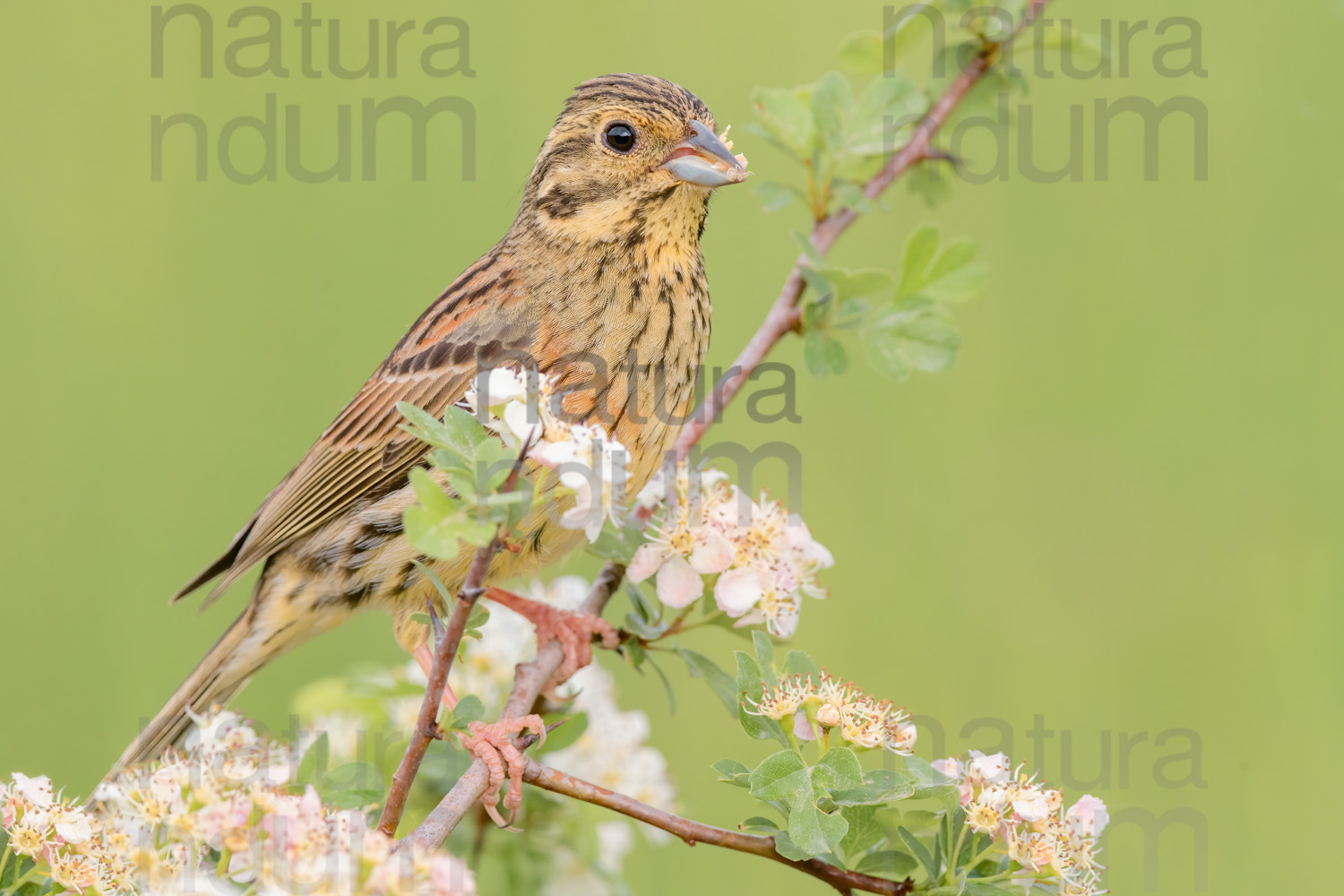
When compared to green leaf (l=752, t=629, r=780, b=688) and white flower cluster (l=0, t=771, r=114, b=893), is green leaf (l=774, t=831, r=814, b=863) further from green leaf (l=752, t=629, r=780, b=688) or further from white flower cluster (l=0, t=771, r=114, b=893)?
white flower cluster (l=0, t=771, r=114, b=893)

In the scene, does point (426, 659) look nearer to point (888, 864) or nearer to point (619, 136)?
point (619, 136)

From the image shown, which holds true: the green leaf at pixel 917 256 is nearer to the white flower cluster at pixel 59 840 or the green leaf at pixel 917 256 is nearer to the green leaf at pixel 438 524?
the green leaf at pixel 438 524

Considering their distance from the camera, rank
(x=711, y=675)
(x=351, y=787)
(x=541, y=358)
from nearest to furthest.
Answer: (x=351, y=787) → (x=711, y=675) → (x=541, y=358)

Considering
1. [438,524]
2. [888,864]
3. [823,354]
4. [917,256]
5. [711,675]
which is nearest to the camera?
[438,524]

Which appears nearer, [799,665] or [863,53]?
[799,665]

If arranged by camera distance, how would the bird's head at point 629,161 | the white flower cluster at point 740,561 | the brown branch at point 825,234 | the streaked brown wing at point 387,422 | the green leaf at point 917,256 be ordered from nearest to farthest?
the white flower cluster at point 740,561, the green leaf at point 917,256, the brown branch at point 825,234, the bird's head at point 629,161, the streaked brown wing at point 387,422

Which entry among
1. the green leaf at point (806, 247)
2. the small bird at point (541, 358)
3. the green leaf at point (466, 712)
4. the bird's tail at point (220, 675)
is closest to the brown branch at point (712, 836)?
the green leaf at point (466, 712)

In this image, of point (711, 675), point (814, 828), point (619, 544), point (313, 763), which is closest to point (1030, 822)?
point (814, 828)
